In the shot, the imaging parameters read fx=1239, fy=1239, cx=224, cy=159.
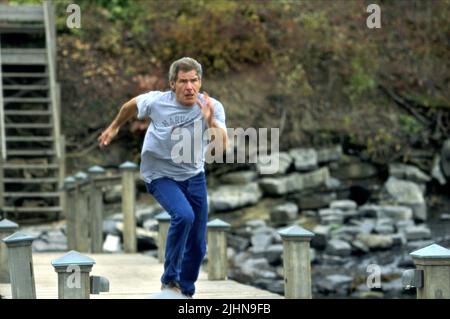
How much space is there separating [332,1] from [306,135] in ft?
8.61

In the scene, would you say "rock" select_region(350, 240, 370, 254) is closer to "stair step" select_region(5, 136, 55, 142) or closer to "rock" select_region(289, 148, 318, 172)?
"rock" select_region(289, 148, 318, 172)

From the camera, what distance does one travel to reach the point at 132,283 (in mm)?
10453

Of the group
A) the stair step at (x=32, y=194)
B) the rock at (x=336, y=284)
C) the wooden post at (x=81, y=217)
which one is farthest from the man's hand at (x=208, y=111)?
the stair step at (x=32, y=194)

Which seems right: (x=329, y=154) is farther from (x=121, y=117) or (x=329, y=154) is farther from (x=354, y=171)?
(x=121, y=117)

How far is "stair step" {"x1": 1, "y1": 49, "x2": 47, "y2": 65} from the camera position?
21.0 m

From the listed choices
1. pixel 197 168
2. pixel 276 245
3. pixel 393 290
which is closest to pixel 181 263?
pixel 197 168

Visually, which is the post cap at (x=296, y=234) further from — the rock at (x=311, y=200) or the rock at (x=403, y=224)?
the rock at (x=311, y=200)

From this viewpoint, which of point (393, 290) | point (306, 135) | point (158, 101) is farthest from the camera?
point (306, 135)

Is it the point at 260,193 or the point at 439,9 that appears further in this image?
the point at 439,9

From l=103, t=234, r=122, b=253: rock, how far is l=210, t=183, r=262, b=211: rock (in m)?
2.85

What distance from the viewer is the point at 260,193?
20.2m

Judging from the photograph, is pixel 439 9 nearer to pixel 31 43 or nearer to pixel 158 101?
pixel 31 43

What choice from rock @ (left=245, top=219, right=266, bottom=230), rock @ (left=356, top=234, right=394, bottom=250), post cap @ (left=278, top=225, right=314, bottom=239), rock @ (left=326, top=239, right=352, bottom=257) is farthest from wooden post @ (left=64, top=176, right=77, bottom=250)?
post cap @ (left=278, top=225, right=314, bottom=239)

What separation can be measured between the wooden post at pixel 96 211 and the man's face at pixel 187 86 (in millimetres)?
6493
